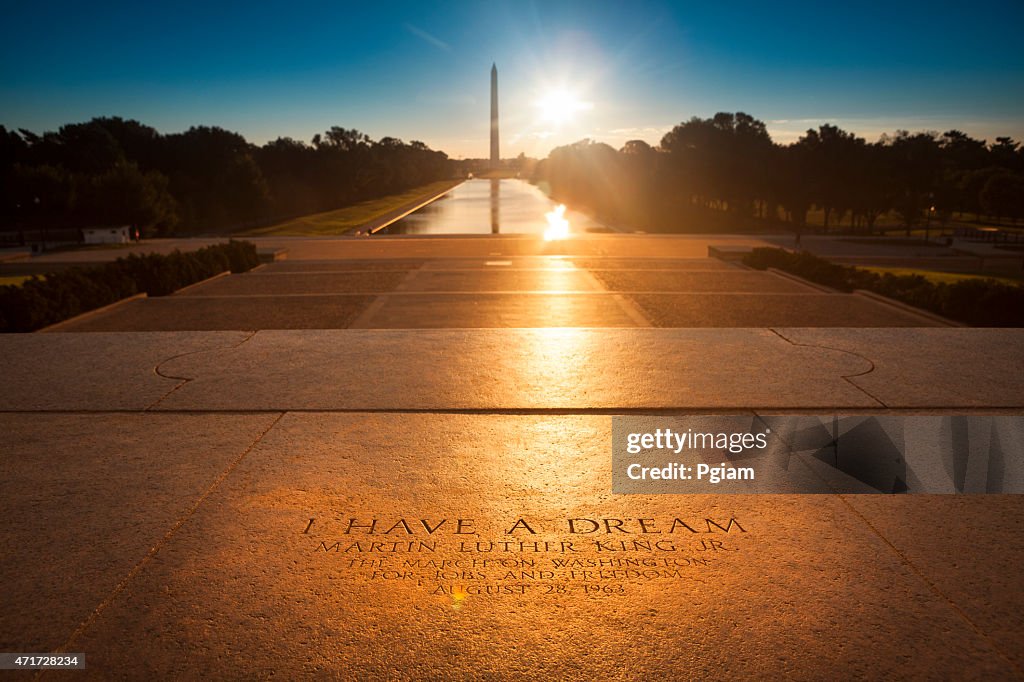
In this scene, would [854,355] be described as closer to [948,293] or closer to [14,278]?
[948,293]

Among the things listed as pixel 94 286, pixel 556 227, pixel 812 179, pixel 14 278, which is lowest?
pixel 14 278

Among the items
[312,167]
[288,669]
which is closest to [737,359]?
[288,669]

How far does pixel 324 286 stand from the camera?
19.0 metres

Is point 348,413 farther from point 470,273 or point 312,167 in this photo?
point 312,167

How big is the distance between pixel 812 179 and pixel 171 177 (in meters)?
68.5

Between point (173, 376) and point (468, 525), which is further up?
point (173, 376)

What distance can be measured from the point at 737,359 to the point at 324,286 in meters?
13.3

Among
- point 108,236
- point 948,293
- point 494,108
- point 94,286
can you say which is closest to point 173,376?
point 94,286

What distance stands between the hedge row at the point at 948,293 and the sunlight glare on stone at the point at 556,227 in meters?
16.9

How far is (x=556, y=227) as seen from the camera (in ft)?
159

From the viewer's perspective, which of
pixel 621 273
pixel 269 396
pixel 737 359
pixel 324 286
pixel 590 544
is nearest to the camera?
pixel 590 544

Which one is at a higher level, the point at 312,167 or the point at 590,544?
the point at 312,167

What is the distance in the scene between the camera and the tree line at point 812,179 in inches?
2511

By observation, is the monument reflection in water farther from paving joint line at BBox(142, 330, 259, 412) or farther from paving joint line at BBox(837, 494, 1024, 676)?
paving joint line at BBox(837, 494, 1024, 676)
